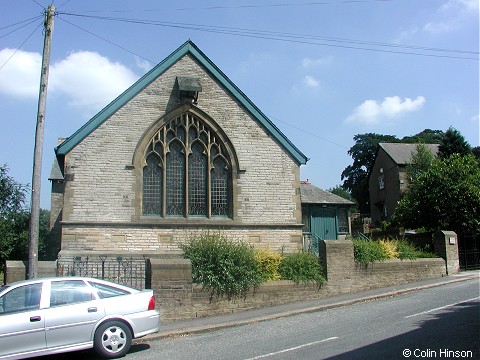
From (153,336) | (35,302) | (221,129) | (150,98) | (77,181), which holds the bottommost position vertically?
(153,336)

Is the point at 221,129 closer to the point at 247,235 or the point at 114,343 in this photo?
the point at 247,235

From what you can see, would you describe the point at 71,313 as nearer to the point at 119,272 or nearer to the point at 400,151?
the point at 119,272

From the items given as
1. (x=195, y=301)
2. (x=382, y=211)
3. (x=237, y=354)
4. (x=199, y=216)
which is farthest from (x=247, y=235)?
(x=382, y=211)

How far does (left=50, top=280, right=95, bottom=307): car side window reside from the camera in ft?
26.9

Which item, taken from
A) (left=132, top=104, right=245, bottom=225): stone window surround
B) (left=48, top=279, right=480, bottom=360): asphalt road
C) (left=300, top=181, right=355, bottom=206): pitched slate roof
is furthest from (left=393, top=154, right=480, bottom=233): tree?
(left=132, top=104, right=245, bottom=225): stone window surround

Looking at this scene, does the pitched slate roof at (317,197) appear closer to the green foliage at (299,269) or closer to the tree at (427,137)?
the green foliage at (299,269)

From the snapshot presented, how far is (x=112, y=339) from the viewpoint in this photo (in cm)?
823

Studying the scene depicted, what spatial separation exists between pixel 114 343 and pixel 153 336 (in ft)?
5.94

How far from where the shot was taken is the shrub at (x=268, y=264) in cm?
1329

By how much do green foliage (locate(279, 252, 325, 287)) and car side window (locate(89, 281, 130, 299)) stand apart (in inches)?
237

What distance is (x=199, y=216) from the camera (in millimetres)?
17469

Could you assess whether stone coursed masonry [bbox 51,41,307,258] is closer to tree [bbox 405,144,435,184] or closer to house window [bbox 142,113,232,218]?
house window [bbox 142,113,232,218]

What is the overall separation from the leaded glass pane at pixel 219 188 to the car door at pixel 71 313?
939cm

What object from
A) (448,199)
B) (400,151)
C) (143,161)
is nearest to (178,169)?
(143,161)
